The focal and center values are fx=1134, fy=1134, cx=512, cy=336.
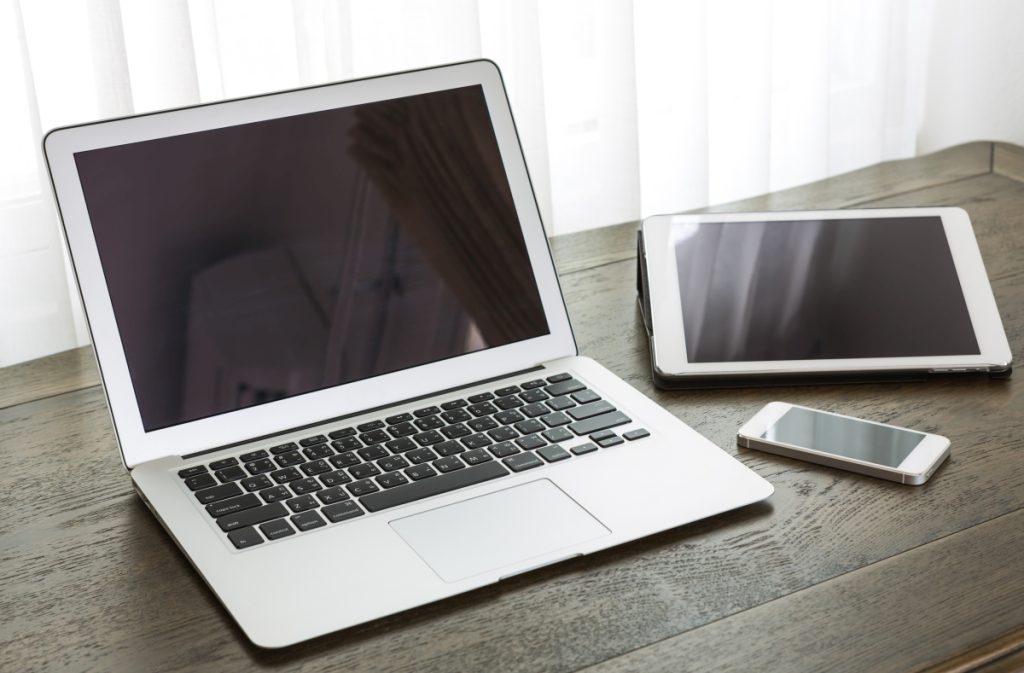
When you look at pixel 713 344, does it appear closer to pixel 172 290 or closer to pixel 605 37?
pixel 172 290

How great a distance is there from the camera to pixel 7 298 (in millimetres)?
1342

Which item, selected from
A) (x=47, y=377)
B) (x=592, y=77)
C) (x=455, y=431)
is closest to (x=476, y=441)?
(x=455, y=431)

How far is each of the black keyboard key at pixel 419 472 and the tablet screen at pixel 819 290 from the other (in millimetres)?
241

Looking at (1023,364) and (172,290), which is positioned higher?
(172,290)

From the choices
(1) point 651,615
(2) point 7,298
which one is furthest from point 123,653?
(2) point 7,298

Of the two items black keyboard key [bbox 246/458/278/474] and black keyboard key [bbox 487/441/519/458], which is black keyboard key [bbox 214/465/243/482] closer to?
black keyboard key [bbox 246/458/278/474]

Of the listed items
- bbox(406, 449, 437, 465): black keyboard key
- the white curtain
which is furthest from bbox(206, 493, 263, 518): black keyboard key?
the white curtain

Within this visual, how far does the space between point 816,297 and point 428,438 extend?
35 cm

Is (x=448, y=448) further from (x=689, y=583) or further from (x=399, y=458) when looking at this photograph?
(x=689, y=583)

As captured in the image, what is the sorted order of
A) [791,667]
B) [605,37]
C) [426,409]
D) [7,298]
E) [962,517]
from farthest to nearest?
[605,37] → [7,298] → [426,409] → [962,517] → [791,667]

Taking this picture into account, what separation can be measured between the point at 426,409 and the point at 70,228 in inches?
10.7

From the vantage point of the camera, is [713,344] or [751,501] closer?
[751,501]

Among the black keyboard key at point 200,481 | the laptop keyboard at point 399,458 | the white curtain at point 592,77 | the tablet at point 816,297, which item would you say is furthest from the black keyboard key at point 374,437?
the white curtain at point 592,77

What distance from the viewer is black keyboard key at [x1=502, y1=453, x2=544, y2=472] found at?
750 millimetres
